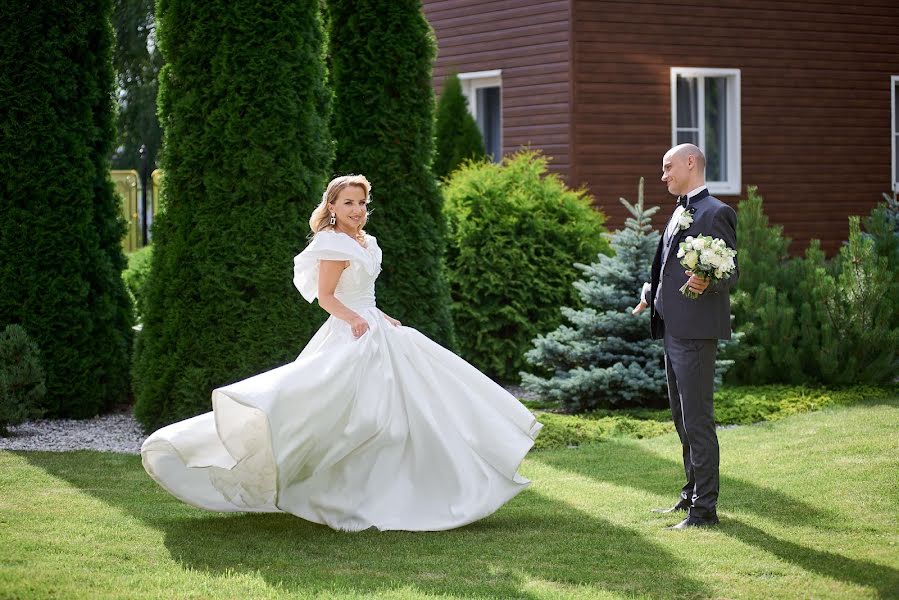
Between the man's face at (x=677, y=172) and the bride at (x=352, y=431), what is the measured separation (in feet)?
4.98

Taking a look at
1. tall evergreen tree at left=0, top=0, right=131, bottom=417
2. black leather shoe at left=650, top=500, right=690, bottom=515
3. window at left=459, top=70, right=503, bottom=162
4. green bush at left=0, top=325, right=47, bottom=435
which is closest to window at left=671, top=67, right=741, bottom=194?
window at left=459, top=70, right=503, bottom=162

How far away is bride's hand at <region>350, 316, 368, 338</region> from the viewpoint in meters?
6.89

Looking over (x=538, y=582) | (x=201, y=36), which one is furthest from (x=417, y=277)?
(x=538, y=582)

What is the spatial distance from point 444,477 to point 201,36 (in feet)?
14.9

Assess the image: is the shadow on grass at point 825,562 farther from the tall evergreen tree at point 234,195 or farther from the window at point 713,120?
the window at point 713,120

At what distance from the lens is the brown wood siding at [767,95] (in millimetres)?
17328

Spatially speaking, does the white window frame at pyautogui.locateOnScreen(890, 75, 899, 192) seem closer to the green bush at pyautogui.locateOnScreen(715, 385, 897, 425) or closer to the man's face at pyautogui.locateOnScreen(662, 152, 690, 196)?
the green bush at pyautogui.locateOnScreen(715, 385, 897, 425)

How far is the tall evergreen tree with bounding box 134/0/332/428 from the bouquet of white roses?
3.99m

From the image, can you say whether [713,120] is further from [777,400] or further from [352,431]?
[352,431]

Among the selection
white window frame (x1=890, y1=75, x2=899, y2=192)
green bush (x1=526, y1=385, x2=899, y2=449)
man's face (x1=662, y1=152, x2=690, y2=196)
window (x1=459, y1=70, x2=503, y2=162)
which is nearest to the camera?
man's face (x1=662, y1=152, x2=690, y2=196)

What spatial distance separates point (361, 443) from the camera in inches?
262

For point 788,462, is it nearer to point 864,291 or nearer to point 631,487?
point 631,487

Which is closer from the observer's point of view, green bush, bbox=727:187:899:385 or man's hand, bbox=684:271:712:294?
man's hand, bbox=684:271:712:294

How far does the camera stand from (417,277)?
1098 cm
